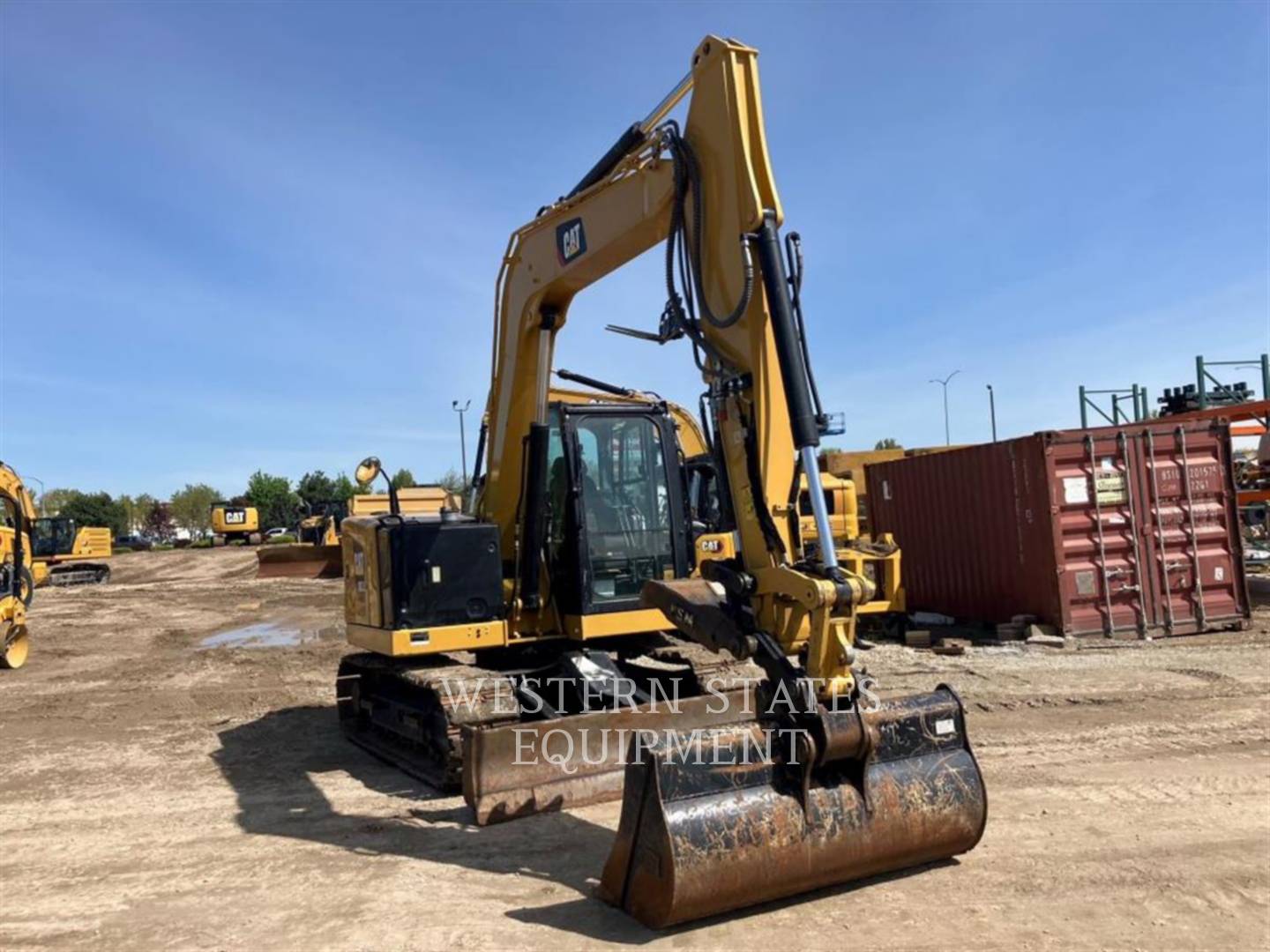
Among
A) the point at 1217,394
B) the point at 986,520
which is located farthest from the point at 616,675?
the point at 1217,394

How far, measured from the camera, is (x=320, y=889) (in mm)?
4668

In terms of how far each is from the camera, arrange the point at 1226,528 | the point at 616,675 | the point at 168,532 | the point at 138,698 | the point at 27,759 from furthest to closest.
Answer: the point at 168,532 < the point at 1226,528 < the point at 138,698 < the point at 27,759 < the point at 616,675

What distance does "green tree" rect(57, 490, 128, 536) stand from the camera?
82188mm

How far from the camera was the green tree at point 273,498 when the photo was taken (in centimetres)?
7875

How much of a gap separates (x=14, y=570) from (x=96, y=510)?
3138 inches

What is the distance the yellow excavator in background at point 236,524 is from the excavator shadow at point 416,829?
48.0m

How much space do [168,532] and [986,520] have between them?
96.3 m

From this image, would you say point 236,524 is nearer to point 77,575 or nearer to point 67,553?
point 67,553

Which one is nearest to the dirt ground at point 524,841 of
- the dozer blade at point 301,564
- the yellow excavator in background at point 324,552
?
the yellow excavator in background at point 324,552

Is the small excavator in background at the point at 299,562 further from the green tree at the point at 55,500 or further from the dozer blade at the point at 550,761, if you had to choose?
the green tree at the point at 55,500

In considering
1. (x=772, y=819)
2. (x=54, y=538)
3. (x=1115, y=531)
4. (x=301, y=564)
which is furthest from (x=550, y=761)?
(x=54, y=538)

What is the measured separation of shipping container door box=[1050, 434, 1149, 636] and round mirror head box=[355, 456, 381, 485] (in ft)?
27.4

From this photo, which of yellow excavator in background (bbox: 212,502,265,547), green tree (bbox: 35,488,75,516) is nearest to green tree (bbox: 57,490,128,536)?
green tree (bbox: 35,488,75,516)

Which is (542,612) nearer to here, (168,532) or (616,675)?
(616,675)
